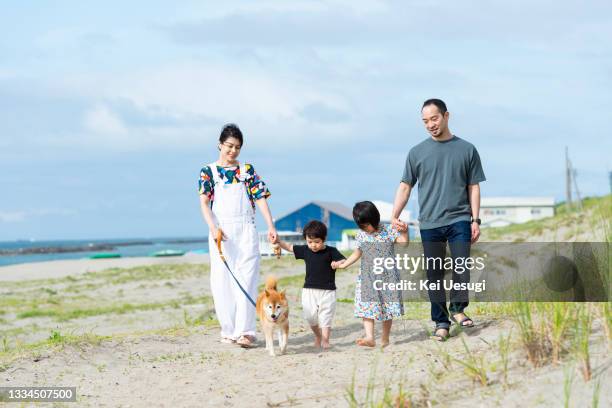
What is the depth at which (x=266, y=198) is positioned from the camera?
767cm

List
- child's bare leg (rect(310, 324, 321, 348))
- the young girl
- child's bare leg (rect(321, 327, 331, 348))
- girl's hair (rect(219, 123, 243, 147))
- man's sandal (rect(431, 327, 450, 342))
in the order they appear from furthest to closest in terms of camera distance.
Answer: girl's hair (rect(219, 123, 243, 147))
child's bare leg (rect(310, 324, 321, 348))
child's bare leg (rect(321, 327, 331, 348))
the young girl
man's sandal (rect(431, 327, 450, 342))

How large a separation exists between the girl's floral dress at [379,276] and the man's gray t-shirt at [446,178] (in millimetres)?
393

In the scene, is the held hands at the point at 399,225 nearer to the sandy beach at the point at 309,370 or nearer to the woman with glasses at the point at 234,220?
the sandy beach at the point at 309,370

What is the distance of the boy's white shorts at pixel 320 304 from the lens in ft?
23.5

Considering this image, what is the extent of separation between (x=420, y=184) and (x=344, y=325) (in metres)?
2.86

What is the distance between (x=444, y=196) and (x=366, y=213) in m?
0.72

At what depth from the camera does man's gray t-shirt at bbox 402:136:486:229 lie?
6.56m

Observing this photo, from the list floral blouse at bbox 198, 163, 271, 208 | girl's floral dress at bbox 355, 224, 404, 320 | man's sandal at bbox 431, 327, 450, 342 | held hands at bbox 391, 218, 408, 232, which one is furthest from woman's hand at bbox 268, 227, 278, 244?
man's sandal at bbox 431, 327, 450, 342

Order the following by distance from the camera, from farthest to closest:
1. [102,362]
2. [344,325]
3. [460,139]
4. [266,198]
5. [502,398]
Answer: [344,325]
[266,198]
[102,362]
[460,139]
[502,398]

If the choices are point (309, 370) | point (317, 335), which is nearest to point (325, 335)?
point (317, 335)

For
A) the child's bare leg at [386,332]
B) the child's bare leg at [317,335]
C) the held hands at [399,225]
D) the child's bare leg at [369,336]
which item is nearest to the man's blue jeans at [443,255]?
the held hands at [399,225]

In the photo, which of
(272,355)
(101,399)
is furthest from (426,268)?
(101,399)

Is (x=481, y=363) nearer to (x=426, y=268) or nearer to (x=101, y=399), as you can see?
(x=426, y=268)

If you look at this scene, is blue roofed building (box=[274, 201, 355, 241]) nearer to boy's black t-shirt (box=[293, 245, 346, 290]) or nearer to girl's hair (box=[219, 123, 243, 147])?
girl's hair (box=[219, 123, 243, 147])
